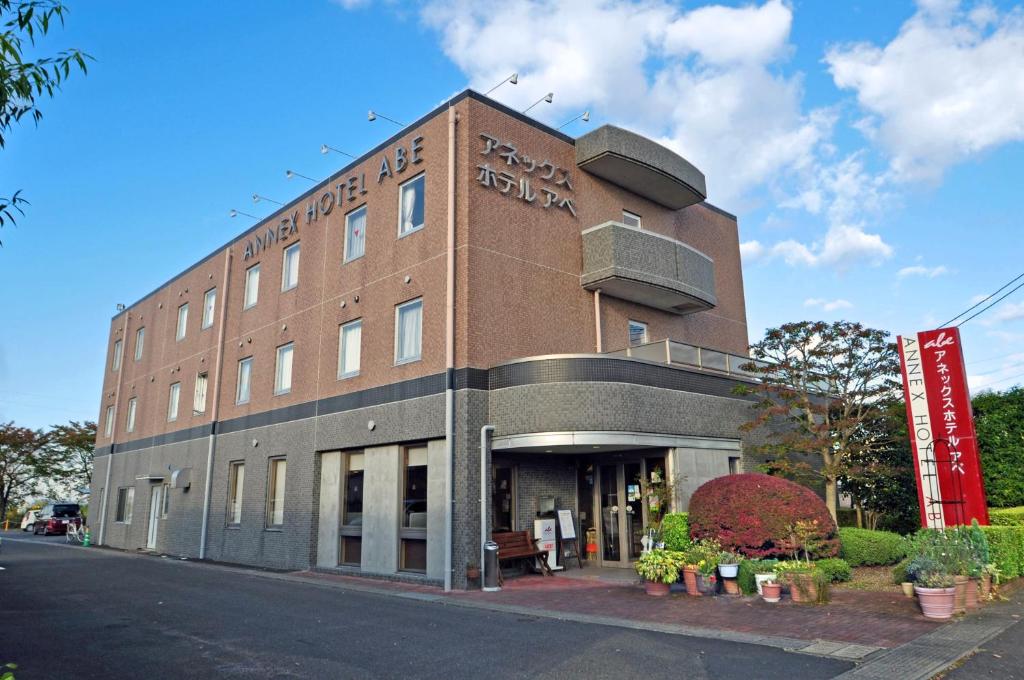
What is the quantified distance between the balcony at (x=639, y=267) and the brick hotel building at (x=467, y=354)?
69 mm

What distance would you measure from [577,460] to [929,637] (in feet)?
31.7

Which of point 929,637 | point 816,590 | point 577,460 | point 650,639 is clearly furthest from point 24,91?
point 577,460

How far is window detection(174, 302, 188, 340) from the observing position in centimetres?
2848

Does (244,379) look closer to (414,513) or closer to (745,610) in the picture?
(414,513)

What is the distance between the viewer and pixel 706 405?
56.5ft

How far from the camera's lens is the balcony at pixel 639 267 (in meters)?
17.9

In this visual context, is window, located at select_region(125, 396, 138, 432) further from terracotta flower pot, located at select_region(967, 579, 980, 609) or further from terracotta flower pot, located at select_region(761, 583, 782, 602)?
terracotta flower pot, located at select_region(967, 579, 980, 609)

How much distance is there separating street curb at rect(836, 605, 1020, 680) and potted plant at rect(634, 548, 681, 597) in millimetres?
4415

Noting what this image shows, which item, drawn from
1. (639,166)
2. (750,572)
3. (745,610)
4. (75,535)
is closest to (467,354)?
(750,572)

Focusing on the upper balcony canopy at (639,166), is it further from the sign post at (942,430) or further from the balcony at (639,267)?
the sign post at (942,430)

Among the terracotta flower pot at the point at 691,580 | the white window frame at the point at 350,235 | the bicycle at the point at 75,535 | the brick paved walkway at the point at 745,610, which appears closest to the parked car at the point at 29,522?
the bicycle at the point at 75,535

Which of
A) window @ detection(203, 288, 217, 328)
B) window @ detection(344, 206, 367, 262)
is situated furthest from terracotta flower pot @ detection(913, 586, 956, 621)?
window @ detection(203, 288, 217, 328)

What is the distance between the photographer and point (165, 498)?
2714cm

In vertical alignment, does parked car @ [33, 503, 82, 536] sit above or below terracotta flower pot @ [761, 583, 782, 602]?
above
